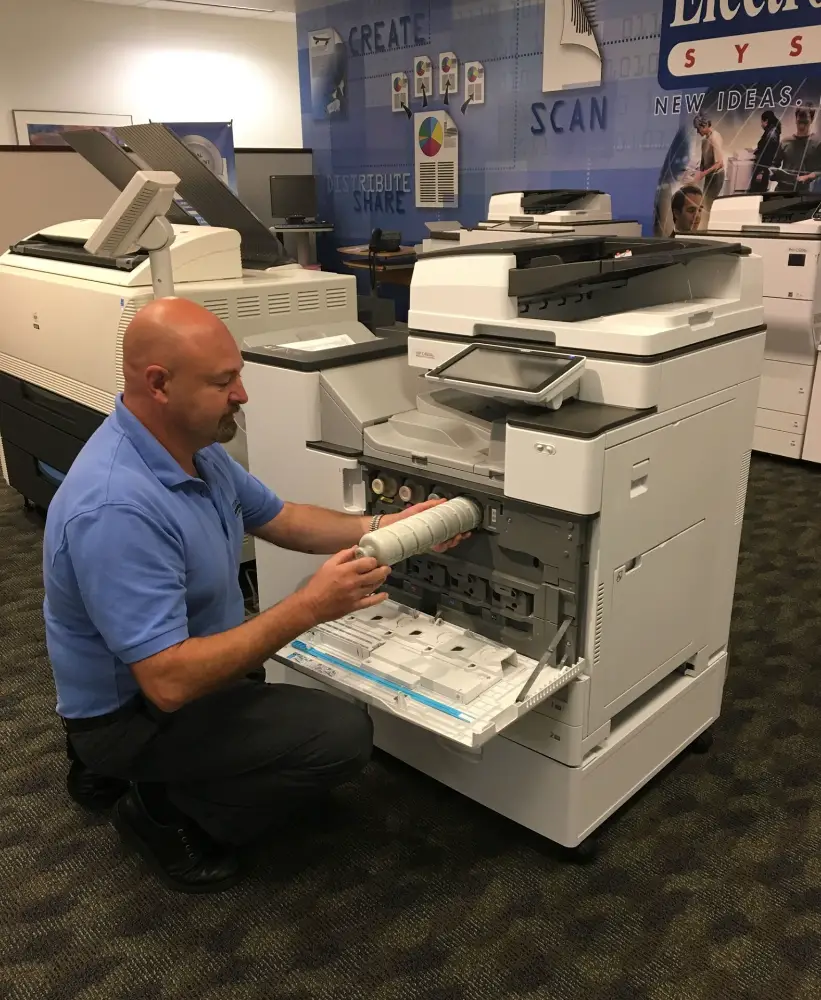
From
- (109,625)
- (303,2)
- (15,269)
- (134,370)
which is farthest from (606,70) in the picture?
(109,625)

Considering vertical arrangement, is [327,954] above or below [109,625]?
below

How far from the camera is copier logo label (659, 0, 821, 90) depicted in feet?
13.1

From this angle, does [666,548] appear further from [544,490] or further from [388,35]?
[388,35]

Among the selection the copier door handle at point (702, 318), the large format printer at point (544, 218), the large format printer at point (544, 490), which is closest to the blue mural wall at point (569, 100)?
the large format printer at point (544, 218)

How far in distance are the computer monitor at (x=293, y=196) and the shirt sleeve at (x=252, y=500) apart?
5.10 meters

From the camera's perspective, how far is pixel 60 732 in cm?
218

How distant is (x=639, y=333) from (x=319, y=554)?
818mm

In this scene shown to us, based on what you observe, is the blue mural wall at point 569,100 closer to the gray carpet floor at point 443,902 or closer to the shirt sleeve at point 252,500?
the gray carpet floor at point 443,902

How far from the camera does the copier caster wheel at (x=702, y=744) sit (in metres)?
Answer: 2.07

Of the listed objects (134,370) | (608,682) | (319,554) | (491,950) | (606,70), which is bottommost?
(491,950)

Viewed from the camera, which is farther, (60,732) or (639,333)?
(60,732)

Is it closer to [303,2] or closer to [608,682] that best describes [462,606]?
[608,682]

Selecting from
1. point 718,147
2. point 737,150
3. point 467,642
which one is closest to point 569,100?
point 718,147

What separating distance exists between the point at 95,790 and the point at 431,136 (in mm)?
5163
